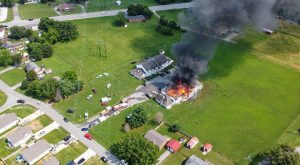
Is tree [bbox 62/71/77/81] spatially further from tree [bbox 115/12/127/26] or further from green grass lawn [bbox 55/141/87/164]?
tree [bbox 115/12/127/26]

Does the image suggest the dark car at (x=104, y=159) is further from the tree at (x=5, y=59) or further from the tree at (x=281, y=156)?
the tree at (x=5, y=59)

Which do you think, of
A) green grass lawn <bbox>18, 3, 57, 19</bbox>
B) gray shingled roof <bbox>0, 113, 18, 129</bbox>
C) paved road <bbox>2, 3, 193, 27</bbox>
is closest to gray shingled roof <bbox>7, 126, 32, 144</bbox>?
gray shingled roof <bbox>0, 113, 18, 129</bbox>

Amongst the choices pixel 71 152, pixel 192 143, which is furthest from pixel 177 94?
pixel 71 152

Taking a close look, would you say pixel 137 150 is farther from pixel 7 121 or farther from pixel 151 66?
pixel 151 66

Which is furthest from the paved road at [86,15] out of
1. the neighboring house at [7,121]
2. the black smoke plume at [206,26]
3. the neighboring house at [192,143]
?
the neighboring house at [192,143]

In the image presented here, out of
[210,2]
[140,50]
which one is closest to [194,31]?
[210,2]

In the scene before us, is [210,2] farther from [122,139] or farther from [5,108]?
[5,108]
